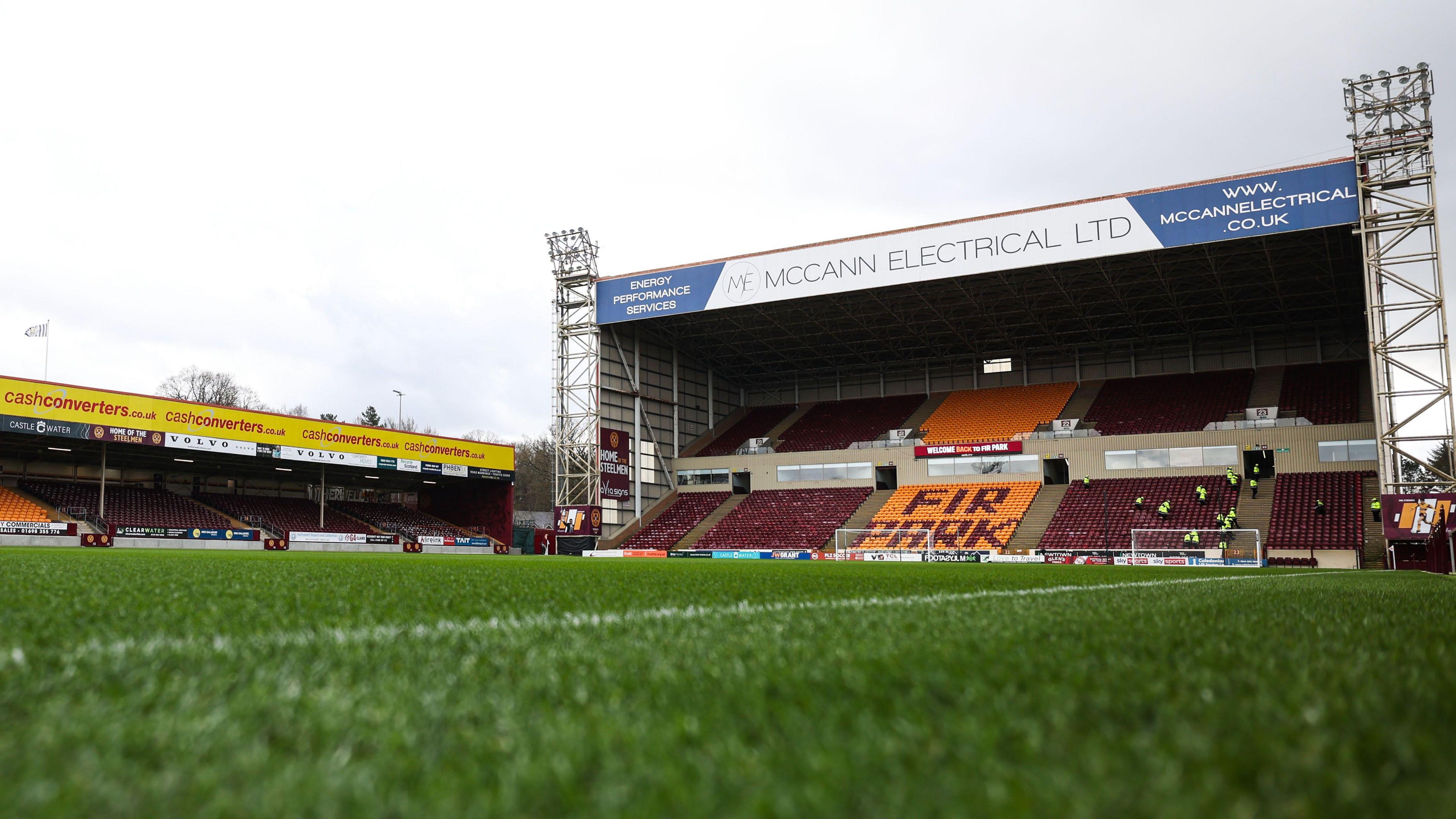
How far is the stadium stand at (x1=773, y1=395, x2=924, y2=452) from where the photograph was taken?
129 feet

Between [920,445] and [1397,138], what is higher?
[1397,138]

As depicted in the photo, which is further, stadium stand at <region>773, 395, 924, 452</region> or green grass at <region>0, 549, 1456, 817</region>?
stadium stand at <region>773, 395, 924, 452</region>

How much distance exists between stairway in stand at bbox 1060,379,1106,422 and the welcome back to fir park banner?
1098 centimetres

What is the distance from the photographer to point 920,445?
118ft

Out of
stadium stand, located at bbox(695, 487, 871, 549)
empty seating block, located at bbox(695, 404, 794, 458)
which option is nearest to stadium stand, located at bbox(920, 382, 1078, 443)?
stadium stand, located at bbox(695, 487, 871, 549)

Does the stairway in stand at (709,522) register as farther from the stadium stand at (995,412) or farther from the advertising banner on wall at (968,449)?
the stadium stand at (995,412)

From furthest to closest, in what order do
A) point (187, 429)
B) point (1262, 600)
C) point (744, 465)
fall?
point (744, 465) → point (187, 429) → point (1262, 600)

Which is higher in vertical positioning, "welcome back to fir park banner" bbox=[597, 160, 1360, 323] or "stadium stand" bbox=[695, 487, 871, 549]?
"welcome back to fir park banner" bbox=[597, 160, 1360, 323]

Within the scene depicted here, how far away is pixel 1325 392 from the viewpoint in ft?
107

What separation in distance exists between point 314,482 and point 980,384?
31.2m

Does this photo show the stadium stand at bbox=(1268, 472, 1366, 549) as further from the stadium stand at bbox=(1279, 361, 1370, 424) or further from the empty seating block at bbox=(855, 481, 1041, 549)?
the empty seating block at bbox=(855, 481, 1041, 549)

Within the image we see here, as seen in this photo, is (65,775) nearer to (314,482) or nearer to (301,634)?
(301,634)

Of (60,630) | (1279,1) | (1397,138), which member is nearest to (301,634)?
(60,630)

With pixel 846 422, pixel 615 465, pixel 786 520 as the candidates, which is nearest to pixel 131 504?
pixel 615 465
